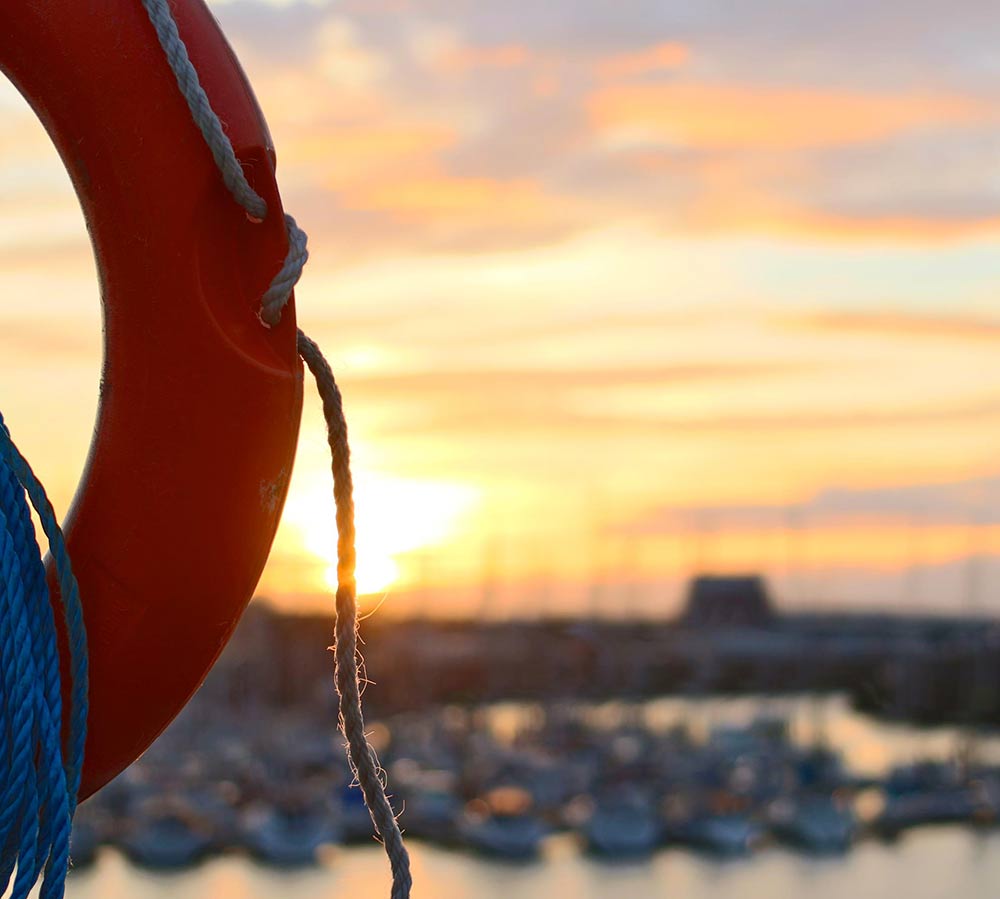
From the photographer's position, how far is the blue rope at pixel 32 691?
1.48m

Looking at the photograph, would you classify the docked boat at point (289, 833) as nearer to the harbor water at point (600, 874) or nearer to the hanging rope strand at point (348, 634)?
the harbor water at point (600, 874)

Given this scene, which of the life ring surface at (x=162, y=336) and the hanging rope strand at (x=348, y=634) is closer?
the life ring surface at (x=162, y=336)

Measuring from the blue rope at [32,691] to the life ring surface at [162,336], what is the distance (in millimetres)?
67

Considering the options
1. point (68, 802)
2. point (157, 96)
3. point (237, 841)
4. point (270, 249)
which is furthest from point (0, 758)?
point (237, 841)

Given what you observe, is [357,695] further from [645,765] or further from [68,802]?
[645,765]

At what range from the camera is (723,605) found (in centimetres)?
4269

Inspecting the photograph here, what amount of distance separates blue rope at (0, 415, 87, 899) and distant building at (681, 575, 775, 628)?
40.9 m

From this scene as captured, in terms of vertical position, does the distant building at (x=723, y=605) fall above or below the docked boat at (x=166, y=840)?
above

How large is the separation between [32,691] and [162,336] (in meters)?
0.36

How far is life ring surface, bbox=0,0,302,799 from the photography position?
1.54m

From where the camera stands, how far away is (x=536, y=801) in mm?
26016

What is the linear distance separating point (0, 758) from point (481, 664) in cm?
3747

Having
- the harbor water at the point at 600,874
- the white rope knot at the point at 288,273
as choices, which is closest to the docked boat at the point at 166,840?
the harbor water at the point at 600,874

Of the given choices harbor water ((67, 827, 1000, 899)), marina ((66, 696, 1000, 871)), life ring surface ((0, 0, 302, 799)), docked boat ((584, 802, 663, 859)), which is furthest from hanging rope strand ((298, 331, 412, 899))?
docked boat ((584, 802, 663, 859))
